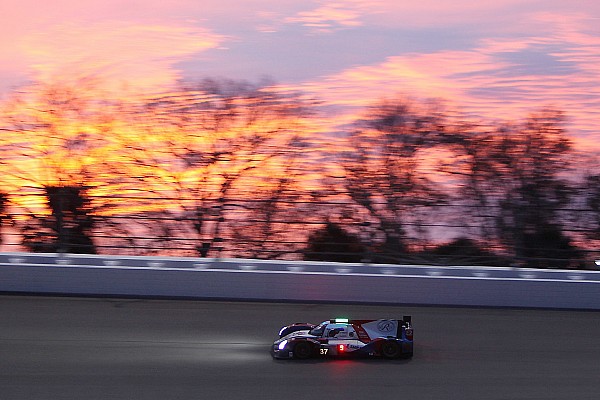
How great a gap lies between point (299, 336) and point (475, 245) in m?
5.04

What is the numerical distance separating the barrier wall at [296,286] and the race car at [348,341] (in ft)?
11.5

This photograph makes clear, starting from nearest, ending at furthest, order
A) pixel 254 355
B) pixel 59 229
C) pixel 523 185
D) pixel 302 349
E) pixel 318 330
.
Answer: pixel 302 349
pixel 318 330
pixel 254 355
pixel 59 229
pixel 523 185

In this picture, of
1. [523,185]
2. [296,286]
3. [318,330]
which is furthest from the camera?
[523,185]

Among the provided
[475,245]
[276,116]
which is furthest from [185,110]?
[475,245]

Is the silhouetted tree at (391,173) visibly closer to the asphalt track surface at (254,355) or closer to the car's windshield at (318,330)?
the asphalt track surface at (254,355)

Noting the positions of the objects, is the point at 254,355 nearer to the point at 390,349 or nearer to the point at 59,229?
the point at 390,349

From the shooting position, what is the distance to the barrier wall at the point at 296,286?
1095 cm

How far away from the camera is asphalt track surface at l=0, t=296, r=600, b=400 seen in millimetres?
6516

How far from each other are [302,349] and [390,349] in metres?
0.73

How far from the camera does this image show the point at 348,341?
289 inches

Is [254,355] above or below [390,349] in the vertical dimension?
below

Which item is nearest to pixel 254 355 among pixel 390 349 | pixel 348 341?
pixel 348 341

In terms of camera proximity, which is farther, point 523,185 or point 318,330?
point 523,185

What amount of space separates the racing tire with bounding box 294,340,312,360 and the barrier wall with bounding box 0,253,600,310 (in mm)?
3625
